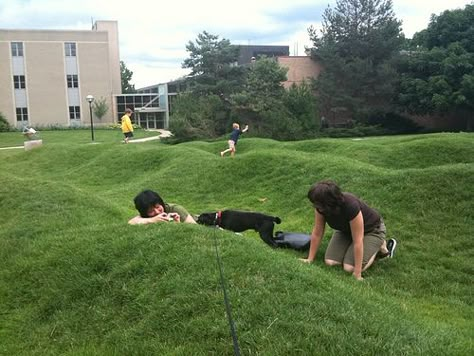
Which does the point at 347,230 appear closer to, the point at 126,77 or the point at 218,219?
the point at 218,219

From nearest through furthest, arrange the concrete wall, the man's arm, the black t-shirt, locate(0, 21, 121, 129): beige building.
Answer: the black t-shirt < the man's arm < the concrete wall < locate(0, 21, 121, 129): beige building

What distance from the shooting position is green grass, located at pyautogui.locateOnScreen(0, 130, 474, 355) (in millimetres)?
3340

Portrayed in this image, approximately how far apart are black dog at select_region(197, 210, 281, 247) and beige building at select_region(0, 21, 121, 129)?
158ft

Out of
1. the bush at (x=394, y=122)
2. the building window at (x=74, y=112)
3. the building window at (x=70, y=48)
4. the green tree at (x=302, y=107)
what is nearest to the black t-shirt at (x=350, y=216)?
the green tree at (x=302, y=107)

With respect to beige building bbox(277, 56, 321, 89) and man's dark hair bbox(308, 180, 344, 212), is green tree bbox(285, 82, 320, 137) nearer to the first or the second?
beige building bbox(277, 56, 321, 89)

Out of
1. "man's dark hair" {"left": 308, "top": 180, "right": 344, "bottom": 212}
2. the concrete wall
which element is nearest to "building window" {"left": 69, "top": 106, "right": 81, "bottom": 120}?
the concrete wall

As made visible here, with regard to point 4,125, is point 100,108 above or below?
above

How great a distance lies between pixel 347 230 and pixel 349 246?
256 mm

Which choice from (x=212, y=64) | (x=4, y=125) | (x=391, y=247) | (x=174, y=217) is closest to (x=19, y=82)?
(x=4, y=125)

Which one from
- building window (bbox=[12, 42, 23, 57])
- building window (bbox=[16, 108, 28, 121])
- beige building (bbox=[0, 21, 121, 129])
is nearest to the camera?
beige building (bbox=[0, 21, 121, 129])

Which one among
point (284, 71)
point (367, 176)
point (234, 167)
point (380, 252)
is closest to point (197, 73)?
point (284, 71)

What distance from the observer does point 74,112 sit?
52719mm

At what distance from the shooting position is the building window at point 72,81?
52531 mm

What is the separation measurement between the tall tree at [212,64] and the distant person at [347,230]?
122 feet
